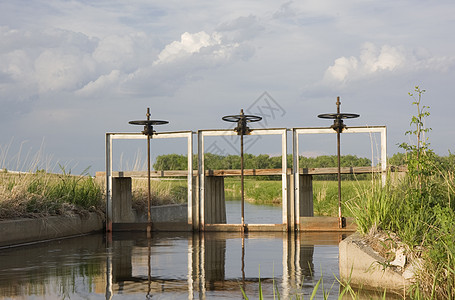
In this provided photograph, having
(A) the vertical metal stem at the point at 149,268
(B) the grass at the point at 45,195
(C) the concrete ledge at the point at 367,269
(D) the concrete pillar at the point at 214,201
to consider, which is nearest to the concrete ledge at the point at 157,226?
(D) the concrete pillar at the point at 214,201

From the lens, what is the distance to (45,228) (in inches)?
592

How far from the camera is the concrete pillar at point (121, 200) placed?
18.0 m

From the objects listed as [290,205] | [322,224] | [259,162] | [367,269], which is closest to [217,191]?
[290,205]

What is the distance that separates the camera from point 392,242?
852 centimetres

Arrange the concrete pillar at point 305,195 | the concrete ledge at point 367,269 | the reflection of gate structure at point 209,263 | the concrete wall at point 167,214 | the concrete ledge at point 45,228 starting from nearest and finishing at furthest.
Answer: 1. the concrete ledge at point 367,269
2. the reflection of gate structure at point 209,263
3. the concrete ledge at point 45,228
4. the concrete pillar at point 305,195
5. the concrete wall at point 167,214

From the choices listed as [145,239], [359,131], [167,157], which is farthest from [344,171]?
[167,157]

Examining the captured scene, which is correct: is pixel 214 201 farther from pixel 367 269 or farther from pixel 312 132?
pixel 367 269

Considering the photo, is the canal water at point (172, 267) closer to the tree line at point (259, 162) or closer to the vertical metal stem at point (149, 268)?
the vertical metal stem at point (149, 268)

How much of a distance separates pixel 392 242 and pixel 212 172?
9.24 m

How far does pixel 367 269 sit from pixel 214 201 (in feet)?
31.8

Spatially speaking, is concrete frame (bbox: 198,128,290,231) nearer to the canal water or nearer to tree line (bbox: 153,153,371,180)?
the canal water

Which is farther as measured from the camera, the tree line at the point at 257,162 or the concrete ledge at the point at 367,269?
the tree line at the point at 257,162

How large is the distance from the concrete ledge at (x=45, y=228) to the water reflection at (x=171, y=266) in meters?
0.48

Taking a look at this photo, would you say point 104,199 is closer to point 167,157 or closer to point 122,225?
point 122,225
